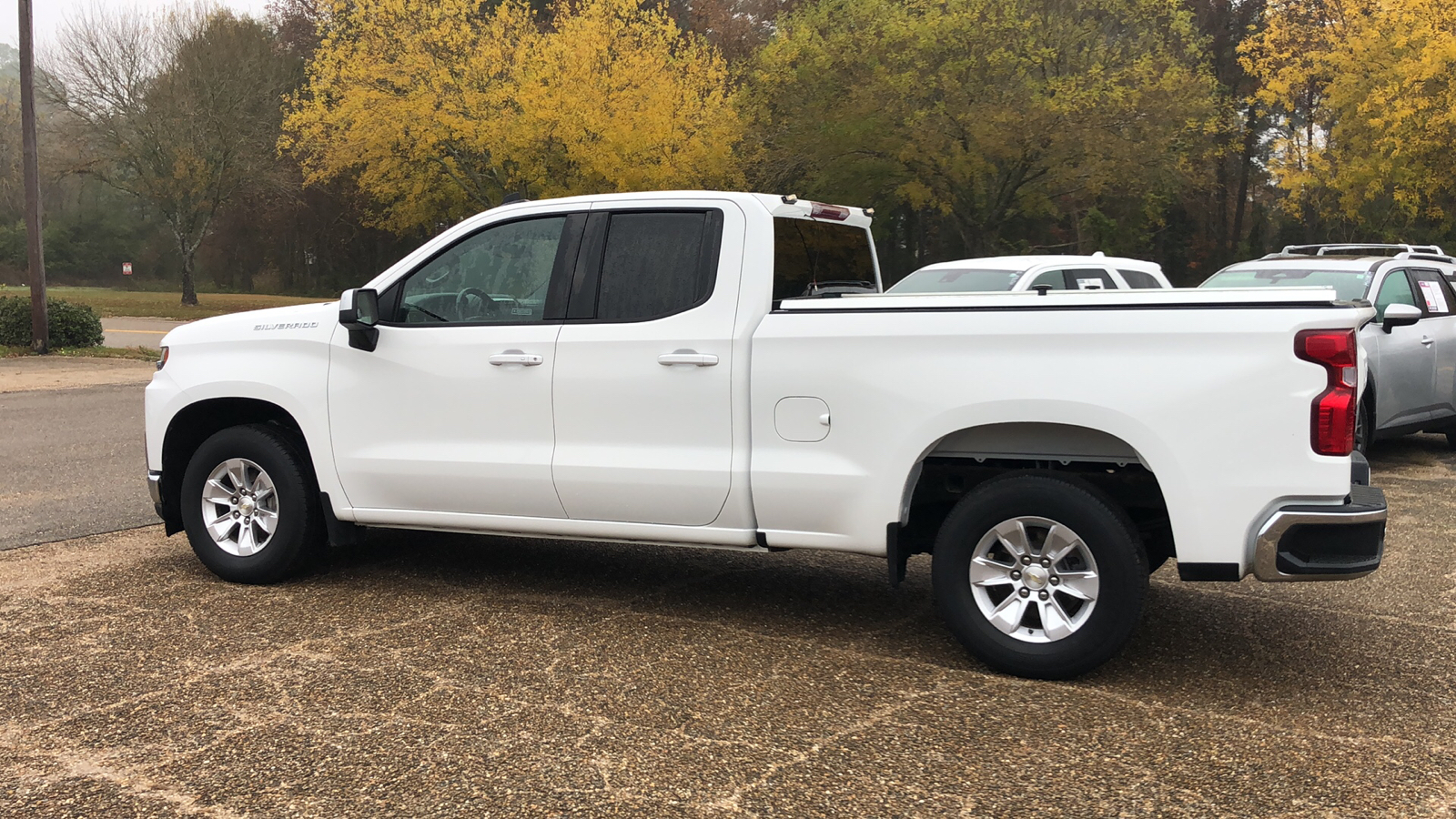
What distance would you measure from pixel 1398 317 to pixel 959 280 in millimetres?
3650

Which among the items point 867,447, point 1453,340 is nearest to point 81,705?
point 867,447

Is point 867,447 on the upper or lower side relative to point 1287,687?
upper

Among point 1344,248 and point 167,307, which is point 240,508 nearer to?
point 1344,248

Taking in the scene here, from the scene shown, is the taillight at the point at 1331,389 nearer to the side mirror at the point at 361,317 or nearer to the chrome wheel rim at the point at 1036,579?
the chrome wheel rim at the point at 1036,579

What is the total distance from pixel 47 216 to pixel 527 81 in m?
53.4

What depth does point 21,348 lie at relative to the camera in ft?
69.3

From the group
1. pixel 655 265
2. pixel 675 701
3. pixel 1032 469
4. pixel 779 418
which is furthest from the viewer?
pixel 655 265

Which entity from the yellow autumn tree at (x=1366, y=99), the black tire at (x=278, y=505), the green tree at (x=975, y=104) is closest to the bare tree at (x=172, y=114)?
the green tree at (x=975, y=104)

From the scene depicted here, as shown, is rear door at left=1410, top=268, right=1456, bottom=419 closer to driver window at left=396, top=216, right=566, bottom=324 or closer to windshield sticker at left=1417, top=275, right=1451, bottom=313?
windshield sticker at left=1417, top=275, right=1451, bottom=313

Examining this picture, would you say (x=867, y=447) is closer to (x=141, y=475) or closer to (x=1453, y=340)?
(x=141, y=475)

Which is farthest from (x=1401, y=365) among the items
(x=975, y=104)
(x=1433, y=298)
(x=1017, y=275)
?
(x=975, y=104)

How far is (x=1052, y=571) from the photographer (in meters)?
4.57

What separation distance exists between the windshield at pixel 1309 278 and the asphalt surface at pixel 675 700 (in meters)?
4.13

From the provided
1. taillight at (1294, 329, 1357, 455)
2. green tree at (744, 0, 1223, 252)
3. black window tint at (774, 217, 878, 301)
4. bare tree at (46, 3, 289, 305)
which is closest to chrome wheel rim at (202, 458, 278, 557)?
black window tint at (774, 217, 878, 301)
